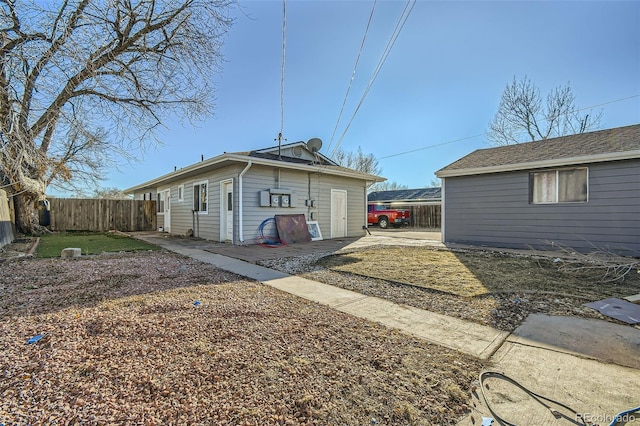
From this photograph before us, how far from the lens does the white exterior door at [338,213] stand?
12016 mm

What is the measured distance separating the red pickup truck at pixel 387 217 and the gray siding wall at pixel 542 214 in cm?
903

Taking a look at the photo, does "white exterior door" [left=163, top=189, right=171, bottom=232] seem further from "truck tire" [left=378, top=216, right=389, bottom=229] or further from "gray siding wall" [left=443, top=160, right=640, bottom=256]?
"truck tire" [left=378, top=216, right=389, bottom=229]

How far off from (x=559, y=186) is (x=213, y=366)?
31.2 feet

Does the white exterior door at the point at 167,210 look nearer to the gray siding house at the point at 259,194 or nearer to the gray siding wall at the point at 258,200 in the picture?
the gray siding house at the point at 259,194

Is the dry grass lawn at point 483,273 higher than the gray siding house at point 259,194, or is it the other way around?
the gray siding house at point 259,194

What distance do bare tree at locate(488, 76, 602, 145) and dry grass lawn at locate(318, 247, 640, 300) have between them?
1673 cm

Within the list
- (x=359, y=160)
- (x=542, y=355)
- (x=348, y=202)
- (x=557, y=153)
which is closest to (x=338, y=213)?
Answer: (x=348, y=202)

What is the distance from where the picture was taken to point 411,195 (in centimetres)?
2566

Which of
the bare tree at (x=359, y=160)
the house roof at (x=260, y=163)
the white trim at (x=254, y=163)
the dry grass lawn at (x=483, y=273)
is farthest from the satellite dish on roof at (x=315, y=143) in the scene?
the bare tree at (x=359, y=160)

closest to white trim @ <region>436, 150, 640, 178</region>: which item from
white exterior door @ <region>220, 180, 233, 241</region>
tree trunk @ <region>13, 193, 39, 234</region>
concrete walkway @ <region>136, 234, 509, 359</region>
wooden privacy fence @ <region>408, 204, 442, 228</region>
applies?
concrete walkway @ <region>136, 234, 509, 359</region>

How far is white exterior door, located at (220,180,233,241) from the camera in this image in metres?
9.71

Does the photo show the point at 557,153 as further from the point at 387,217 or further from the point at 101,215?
the point at 101,215

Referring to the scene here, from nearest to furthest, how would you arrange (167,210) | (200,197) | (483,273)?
(483,273)
(200,197)
(167,210)

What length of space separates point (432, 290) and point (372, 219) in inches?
632
